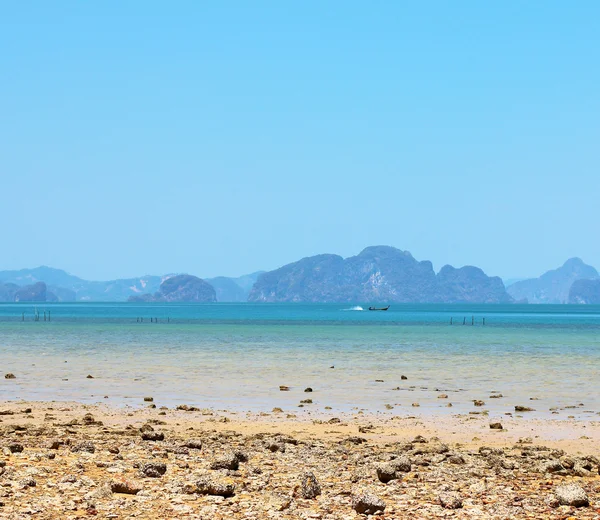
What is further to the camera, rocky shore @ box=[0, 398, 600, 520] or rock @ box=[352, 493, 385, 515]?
rocky shore @ box=[0, 398, 600, 520]

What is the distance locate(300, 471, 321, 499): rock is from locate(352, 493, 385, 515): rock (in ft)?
2.74

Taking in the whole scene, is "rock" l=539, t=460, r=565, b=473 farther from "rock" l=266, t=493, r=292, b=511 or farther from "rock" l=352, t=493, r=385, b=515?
"rock" l=266, t=493, r=292, b=511

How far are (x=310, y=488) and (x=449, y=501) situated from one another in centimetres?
174

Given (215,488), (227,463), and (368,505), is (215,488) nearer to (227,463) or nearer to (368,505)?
(227,463)

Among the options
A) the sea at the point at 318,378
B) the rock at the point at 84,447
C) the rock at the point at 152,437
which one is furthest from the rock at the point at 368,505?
the sea at the point at 318,378

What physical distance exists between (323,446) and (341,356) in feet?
98.1

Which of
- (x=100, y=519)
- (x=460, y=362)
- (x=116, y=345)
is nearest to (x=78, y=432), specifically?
(x=100, y=519)

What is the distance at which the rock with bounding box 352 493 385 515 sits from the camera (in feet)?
30.4

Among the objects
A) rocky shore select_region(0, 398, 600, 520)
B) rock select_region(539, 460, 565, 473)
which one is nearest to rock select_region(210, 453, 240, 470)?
rocky shore select_region(0, 398, 600, 520)

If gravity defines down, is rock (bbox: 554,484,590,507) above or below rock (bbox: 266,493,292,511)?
above

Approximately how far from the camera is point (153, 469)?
36.2ft

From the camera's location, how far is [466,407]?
878 inches

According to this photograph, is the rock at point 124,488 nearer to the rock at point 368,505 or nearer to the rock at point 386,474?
the rock at point 368,505

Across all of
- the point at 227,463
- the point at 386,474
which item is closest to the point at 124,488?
the point at 227,463
